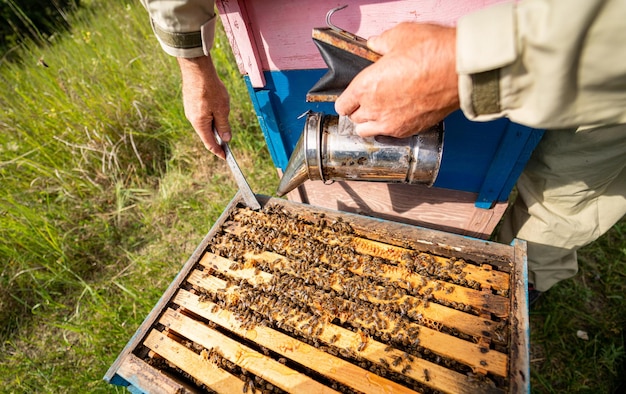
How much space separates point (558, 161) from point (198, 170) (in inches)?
143

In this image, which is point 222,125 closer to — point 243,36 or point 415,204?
point 243,36

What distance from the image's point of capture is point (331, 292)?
6.00ft

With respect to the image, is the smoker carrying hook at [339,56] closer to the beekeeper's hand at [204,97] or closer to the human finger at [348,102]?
the human finger at [348,102]

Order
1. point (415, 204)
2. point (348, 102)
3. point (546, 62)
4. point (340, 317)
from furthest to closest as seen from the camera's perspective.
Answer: point (415, 204), point (340, 317), point (348, 102), point (546, 62)

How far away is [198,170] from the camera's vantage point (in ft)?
13.5

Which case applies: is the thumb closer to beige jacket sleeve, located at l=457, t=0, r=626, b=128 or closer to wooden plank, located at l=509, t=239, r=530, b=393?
beige jacket sleeve, located at l=457, t=0, r=626, b=128

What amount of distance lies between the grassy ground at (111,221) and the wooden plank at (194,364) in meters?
1.21

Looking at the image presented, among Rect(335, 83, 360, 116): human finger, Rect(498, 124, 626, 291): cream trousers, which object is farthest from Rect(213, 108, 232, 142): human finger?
Rect(498, 124, 626, 291): cream trousers

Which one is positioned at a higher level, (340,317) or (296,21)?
(296,21)

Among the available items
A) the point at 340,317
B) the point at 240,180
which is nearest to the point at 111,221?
the point at 240,180

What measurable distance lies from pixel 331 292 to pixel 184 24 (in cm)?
166

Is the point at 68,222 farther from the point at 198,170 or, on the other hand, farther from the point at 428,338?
the point at 428,338

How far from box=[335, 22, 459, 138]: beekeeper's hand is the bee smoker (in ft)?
0.74

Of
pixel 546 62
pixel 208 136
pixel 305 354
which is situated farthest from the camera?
pixel 208 136
